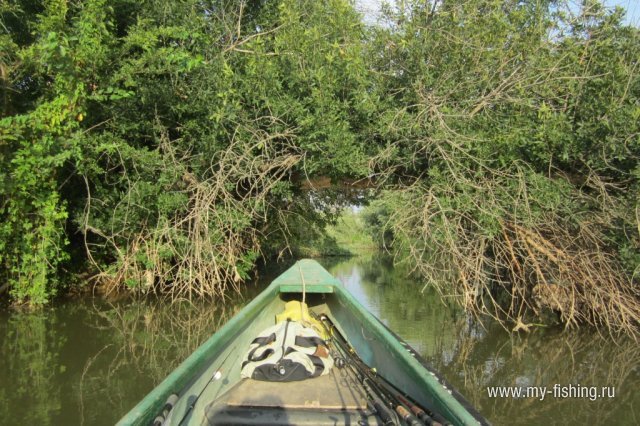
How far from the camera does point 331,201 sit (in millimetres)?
12352

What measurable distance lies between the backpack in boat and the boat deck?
6 centimetres

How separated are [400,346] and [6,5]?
7462 millimetres

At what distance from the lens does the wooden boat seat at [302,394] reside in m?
3.23

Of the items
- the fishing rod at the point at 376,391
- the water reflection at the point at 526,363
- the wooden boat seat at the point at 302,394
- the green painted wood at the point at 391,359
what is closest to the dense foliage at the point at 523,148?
the water reflection at the point at 526,363

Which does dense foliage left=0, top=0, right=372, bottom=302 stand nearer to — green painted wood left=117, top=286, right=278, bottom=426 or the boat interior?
green painted wood left=117, top=286, right=278, bottom=426

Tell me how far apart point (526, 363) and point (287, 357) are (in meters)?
4.10

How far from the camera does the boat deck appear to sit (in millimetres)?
3061

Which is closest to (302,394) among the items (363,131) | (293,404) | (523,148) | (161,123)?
(293,404)

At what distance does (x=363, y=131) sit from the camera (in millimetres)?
8195

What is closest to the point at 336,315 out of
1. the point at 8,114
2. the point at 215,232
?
the point at 215,232

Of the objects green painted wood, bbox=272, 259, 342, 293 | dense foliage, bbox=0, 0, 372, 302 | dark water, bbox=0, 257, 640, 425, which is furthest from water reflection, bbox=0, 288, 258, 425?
green painted wood, bbox=272, 259, 342, 293

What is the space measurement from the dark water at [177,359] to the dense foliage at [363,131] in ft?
2.26

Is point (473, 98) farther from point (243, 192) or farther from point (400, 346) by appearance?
point (400, 346)

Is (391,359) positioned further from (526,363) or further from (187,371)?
(526,363)
